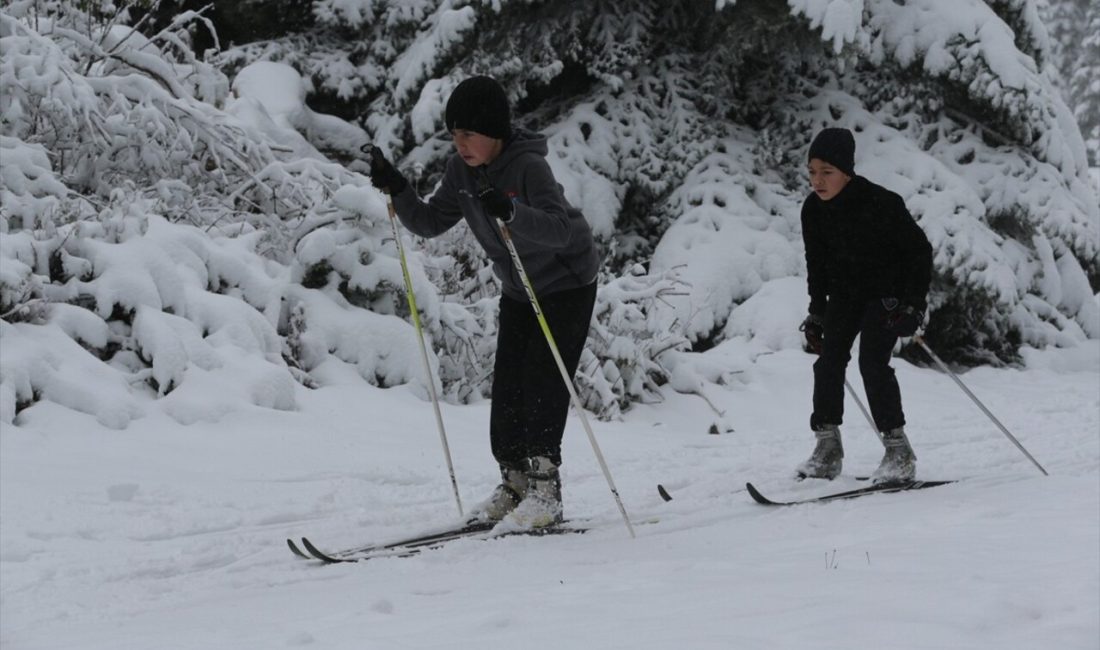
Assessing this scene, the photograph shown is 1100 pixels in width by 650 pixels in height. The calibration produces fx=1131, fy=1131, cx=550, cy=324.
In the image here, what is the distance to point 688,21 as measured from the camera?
1213 centimetres

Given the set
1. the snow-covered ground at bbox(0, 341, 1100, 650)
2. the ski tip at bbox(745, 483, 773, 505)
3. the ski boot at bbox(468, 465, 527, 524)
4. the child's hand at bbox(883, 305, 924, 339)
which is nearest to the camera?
the snow-covered ground at bbox(0, 341, 1100, 650)

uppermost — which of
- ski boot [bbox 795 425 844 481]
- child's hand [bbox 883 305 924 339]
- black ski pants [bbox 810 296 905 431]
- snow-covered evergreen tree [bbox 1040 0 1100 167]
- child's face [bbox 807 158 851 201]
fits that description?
snow-covered evergreen tree [bbox 1040 0 1100 167]

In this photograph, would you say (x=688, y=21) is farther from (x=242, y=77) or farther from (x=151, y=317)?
(x=151, y=317)

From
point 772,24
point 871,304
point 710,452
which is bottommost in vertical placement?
point 710,452

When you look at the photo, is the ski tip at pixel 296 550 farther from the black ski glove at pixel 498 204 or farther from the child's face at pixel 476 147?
the child's face at pixel 476 147

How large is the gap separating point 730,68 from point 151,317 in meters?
7.43

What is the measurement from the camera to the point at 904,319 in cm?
530

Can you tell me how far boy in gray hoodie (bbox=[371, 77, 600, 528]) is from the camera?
14.0ft

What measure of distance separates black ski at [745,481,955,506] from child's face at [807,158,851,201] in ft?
4.60

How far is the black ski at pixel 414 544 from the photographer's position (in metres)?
4.04

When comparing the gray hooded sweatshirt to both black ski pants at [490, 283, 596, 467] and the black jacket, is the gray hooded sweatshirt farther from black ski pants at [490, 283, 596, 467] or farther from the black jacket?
the black jacket

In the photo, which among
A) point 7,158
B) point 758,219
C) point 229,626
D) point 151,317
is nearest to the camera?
point 229,626

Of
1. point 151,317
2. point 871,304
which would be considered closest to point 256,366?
point 151,317

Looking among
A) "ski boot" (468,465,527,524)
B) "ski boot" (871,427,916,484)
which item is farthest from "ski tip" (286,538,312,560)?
"ski boot" (871,427,916,484)
